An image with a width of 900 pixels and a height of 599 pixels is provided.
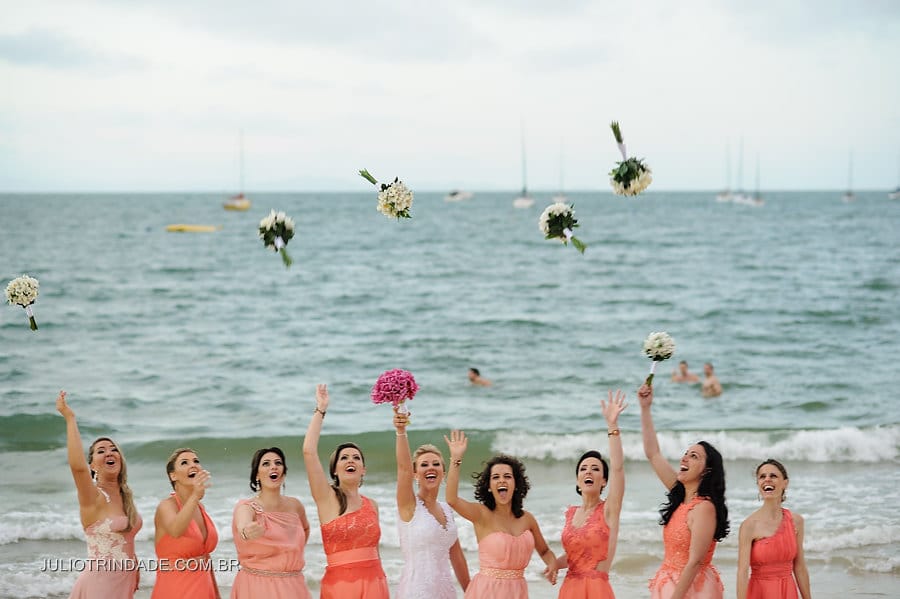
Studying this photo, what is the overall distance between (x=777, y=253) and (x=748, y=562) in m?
43.9

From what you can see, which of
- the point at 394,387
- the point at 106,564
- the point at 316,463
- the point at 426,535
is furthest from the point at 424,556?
the point at 106,564

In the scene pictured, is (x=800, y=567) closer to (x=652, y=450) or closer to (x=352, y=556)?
(x=652, y=450)

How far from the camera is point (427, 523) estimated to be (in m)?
6.86

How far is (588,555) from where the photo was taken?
676 centimetres

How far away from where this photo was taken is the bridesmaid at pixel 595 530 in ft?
22.1

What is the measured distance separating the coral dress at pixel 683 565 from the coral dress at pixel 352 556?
1834 mm

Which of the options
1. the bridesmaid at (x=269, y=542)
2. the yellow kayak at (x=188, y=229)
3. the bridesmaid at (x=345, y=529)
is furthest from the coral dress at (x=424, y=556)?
the yellow kayak at (x=188, y=229)

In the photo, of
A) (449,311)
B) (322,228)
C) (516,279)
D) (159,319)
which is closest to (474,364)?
(449,311)

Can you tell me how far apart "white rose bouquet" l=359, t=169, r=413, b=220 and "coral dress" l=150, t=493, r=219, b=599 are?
2.50 meters

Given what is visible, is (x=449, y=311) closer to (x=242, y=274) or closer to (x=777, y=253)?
(x=242, y=274)

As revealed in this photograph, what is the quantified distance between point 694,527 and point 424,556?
176 cm

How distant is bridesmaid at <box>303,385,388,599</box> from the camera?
6660 millimetres

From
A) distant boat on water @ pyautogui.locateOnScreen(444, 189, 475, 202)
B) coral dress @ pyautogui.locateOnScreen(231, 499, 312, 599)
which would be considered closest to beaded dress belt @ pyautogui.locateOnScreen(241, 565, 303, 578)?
coral dress @ pyautogui.locateOnScreen(231, 499, 312, 599)

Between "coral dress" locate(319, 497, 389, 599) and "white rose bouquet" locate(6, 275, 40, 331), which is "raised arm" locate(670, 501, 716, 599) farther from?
"white rose bouquet" locate(6, 275, 40, 331)
